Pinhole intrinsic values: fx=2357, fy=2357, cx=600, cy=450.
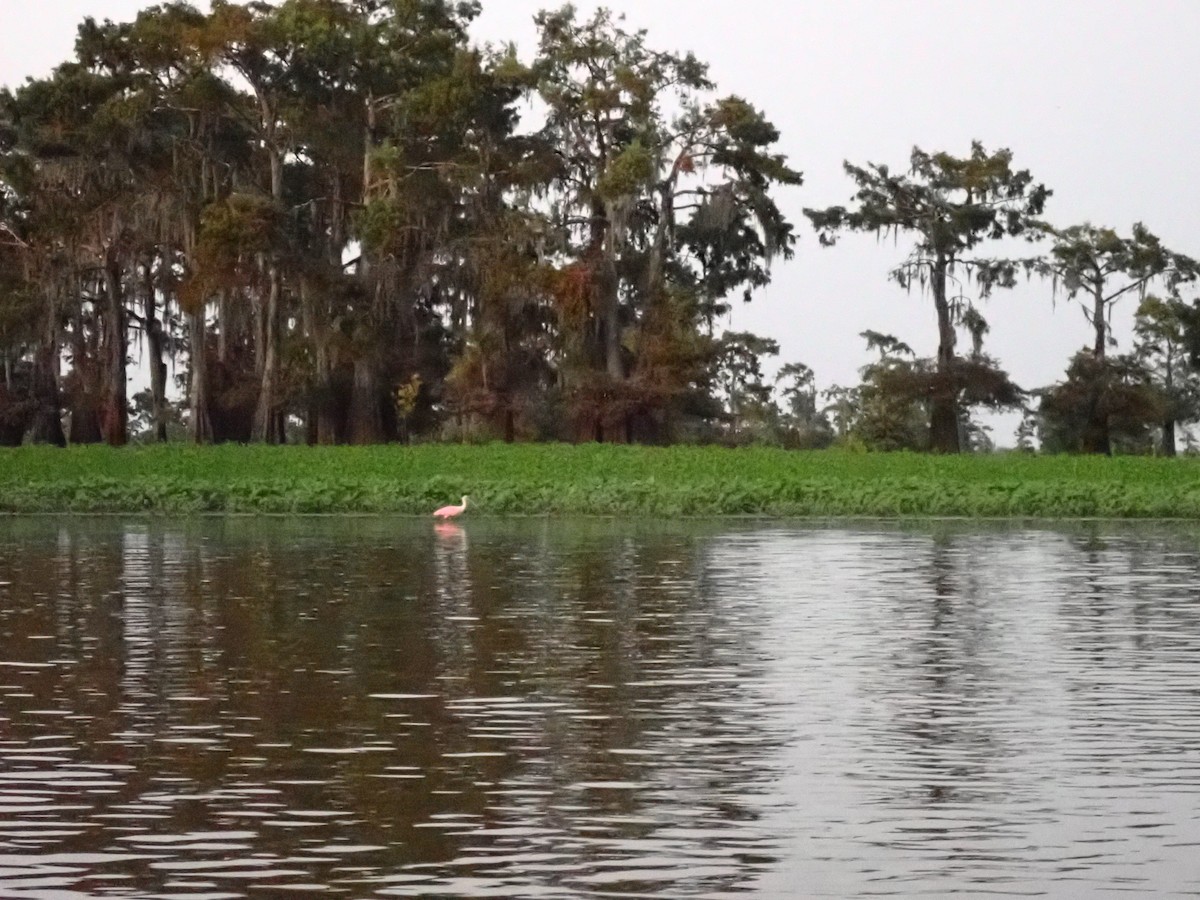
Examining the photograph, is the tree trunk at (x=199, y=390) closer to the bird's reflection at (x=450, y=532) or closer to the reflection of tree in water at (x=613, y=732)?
the bird's reflection at (x=450, y=532)

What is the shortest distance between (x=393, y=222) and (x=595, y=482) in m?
14.8

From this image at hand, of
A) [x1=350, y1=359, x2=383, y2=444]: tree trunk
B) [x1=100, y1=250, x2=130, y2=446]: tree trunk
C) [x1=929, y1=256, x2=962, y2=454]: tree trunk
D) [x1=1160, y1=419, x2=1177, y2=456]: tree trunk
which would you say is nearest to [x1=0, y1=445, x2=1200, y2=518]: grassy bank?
[x1=350, y1=359, x2=383, y2=444]: tree trunk

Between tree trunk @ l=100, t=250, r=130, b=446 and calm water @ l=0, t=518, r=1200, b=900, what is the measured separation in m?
35.9

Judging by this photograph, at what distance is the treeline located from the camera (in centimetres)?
5528

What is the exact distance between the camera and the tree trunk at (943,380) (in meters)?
61.6

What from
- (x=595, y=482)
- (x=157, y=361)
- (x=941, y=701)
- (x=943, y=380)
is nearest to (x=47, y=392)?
(x=157, y=361)

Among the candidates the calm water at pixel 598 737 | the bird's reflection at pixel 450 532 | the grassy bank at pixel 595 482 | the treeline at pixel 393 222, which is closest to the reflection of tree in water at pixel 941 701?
the calm water at pixel 598 737

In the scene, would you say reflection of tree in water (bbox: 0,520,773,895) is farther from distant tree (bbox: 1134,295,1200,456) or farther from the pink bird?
distant tree (bbox: 1134,295,1200,456)

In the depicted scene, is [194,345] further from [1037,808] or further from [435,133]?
[1037,808]

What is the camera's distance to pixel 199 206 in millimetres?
55469

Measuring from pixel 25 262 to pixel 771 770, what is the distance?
165 ft

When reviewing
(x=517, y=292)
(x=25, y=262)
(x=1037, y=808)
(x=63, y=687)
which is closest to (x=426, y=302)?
(x=517, y=292)

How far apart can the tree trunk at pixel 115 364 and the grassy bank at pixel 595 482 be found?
8069 mm

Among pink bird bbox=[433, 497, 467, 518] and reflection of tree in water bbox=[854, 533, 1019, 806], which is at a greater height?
pink bird bbox=[433, 497, 467, 518]
